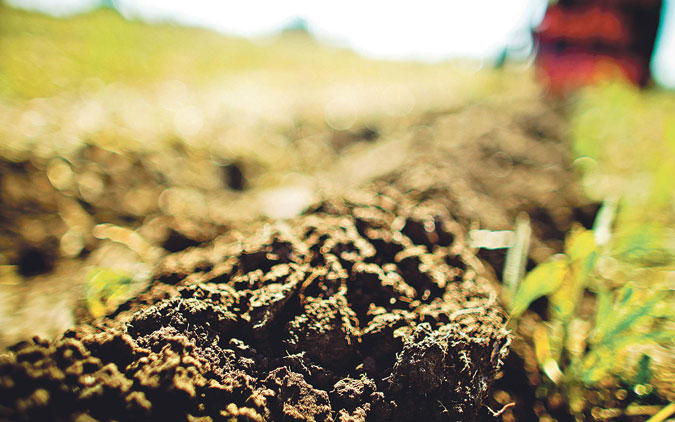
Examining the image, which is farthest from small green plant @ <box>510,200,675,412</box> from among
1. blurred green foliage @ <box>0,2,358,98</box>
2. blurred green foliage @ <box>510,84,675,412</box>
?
blurred green foliage @ <box>0,2,358,98</box>

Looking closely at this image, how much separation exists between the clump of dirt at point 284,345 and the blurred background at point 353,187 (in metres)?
0.13

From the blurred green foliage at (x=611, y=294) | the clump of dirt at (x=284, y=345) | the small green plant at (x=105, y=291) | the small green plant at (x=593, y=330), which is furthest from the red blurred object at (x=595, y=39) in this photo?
the small green plant at (x=105, y=291)

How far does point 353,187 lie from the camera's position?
122cm

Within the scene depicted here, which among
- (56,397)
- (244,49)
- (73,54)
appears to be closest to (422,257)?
(56,397)

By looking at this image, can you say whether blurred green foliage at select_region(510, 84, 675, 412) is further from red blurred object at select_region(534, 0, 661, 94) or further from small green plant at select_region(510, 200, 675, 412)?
red blurred object at select_region(534, 0, 661, 94)

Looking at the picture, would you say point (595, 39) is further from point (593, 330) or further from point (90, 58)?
point (90, 58)

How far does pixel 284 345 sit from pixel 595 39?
6737 mm

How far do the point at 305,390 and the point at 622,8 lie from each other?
280 inches

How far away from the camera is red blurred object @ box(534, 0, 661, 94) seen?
195 inches

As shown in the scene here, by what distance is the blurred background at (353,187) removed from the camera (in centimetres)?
75

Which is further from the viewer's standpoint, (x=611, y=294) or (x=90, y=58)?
(x=90, y=58)

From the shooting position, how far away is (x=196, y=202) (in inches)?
58.5

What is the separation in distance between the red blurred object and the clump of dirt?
A: 212 inches

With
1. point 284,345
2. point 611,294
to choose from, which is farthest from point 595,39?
point 284,345
